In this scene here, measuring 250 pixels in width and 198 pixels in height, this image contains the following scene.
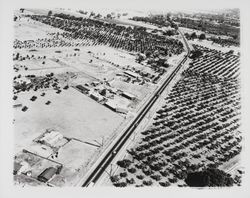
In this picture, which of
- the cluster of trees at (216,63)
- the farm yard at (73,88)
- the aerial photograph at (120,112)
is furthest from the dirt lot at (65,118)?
the cluster of trees at (216,63)

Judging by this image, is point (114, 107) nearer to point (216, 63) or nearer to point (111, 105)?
point (111, 105)

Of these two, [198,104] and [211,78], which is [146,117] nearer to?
[198,104]

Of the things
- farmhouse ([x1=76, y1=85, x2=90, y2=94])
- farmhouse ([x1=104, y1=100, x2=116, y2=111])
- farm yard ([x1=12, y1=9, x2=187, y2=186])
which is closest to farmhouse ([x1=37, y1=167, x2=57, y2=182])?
farm yard ([x1=12, y1=9, x2=187, y2=186])

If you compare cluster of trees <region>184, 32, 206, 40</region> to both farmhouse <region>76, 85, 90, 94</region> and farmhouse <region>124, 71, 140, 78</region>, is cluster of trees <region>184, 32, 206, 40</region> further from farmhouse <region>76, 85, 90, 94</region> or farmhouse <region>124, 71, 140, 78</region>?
farmhouse <region>76, 85, 90, 94</region>

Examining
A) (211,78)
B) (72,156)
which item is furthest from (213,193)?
(211,78)

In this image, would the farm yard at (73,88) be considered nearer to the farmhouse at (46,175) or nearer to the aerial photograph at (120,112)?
the farmhouse at (46,175)
